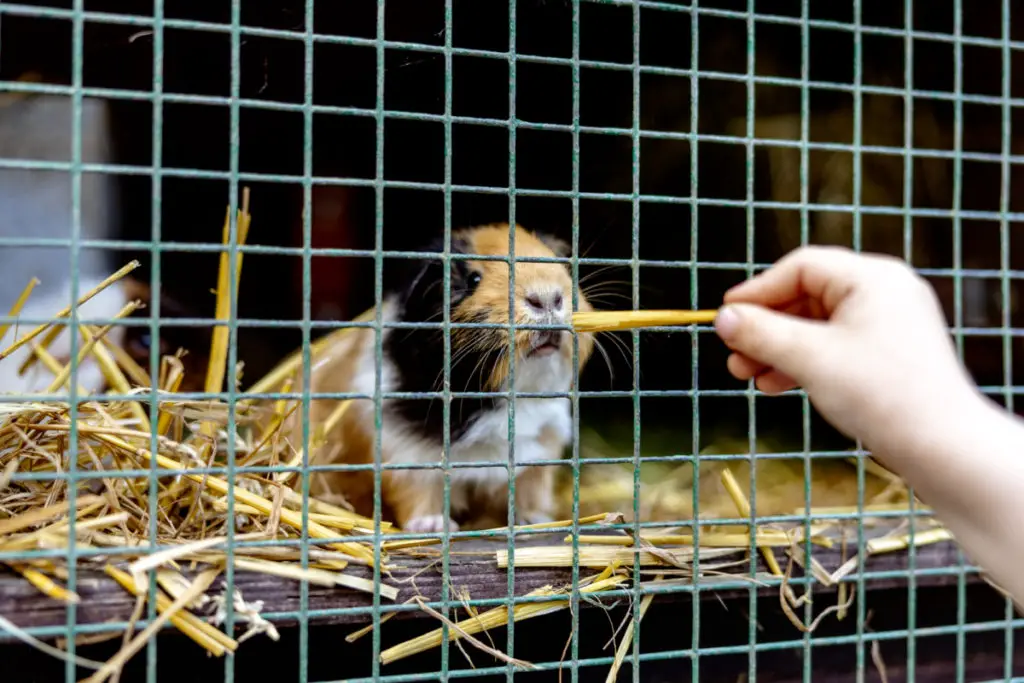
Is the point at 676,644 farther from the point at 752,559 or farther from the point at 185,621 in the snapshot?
the point at 185,621

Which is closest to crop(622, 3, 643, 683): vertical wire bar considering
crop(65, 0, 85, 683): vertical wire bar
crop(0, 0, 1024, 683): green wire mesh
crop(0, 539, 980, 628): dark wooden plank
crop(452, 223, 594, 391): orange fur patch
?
crop(0, 0, 1024, 683): green wire mesh

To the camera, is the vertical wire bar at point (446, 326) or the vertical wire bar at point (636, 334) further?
the vertical wire bar at point (636, 334)

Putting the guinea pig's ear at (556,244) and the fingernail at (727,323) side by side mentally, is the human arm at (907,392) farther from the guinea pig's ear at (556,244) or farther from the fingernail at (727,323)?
the guinea pig's ear at (556,244)

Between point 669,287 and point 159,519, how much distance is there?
242 cm

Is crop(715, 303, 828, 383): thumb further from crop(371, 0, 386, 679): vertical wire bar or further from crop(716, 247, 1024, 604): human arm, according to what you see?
crop(371, 0, 386, 679): vertical wire bar

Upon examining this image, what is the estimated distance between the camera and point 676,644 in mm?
2195

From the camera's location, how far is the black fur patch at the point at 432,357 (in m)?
2.15

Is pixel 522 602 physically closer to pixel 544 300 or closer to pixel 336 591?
pixel 336 591

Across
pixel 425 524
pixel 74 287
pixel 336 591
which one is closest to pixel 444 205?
pixel 74 287

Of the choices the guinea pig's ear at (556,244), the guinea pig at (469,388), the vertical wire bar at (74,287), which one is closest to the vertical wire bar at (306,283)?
the vertical wire bar at (74,287)

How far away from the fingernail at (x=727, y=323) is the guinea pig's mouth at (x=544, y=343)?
99 cm

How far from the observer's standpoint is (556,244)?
7.84 feet

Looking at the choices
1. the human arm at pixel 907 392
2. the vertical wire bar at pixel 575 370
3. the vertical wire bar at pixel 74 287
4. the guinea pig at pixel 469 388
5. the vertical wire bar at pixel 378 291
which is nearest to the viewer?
the human arm at pixel 907 392

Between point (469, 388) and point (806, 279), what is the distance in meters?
1.19
